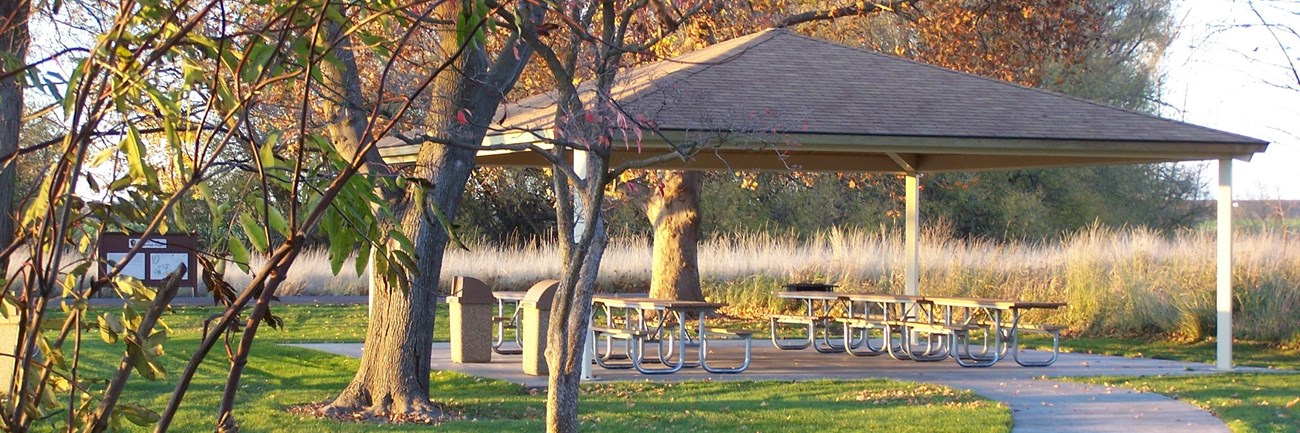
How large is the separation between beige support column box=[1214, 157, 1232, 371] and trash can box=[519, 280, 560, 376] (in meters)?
6.29

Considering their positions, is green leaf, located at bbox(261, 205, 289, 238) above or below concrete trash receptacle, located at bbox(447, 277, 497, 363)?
above

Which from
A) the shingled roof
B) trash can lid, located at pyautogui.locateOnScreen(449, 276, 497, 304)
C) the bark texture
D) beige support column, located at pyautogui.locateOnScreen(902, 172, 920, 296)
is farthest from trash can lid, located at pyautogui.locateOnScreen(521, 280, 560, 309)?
beige support column, located at pyautogui.locateOnScreen(902, 172, 920, 296)

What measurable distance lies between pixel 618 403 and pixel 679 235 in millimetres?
10967

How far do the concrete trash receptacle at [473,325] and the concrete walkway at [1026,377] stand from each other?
0.53ft

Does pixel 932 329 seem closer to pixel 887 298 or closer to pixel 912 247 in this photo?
pixel 887 298

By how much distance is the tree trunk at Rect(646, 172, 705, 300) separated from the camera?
69.6 feet

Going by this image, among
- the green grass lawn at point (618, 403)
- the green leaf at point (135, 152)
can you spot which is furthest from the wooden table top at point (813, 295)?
the green leaf at point (135, 152)

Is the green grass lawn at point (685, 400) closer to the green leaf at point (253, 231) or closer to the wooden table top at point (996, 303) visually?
the wooden table top at point (996, 303)

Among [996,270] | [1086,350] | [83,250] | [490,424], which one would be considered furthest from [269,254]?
[996,270]

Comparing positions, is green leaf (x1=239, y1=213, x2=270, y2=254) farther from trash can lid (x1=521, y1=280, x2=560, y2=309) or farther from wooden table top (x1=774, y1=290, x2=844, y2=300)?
wooden table top (x1=774, y1=290, x2=844, y2=300)

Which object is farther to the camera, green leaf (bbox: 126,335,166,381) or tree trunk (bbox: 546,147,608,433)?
tree trunk (bbox: 546,147,608,433)

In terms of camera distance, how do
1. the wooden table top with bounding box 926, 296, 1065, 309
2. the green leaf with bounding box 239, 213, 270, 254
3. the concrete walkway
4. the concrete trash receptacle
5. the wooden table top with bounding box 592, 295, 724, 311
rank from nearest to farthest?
1. the green leaf with bounding box 239, 213, 270, 254
2. the concrete walkway
3. the wooden table top with bounding box 592, 295, 724, 311
4. the wooden table top with bounding box 926, 296, 1065, 309
5. the concrete trash receptacle

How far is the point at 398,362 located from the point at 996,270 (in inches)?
510

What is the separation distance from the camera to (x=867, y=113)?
42.7 feet
